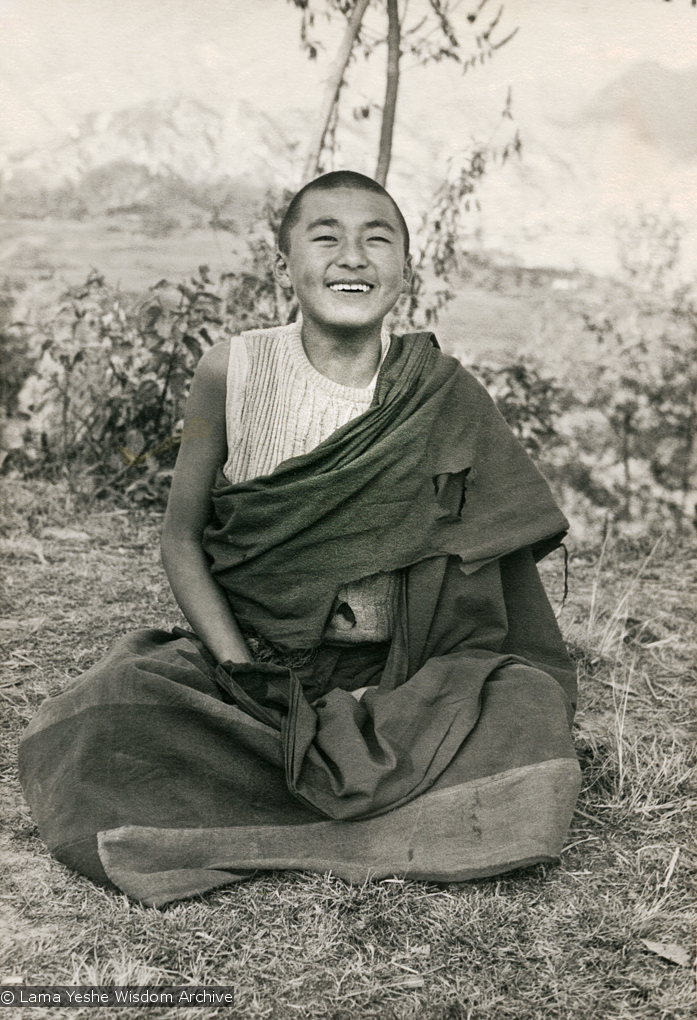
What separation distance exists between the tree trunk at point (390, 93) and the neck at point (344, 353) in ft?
2.73

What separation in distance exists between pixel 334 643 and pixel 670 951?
1141 mm

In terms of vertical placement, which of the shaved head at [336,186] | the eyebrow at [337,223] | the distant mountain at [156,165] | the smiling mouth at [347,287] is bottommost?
the smiling mouth at [347,287]

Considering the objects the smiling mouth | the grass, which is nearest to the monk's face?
the smiling mouth

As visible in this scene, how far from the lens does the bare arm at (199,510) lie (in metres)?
2.65

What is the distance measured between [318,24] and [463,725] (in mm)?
2201

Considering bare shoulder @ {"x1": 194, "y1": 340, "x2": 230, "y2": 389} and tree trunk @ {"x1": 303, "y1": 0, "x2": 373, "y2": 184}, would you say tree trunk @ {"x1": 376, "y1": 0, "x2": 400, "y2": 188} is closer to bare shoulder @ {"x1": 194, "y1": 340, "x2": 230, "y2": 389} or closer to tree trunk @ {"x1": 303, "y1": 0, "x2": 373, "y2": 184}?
tree trunk @ {"x1": 303, "y1": 0, "x2": 373, "y2": 184}

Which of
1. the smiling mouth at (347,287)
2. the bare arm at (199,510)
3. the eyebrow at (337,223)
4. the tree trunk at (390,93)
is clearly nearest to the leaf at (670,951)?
the bare arm at (199,510)

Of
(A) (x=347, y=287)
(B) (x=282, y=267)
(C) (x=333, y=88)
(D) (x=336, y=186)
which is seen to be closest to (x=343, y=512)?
(A) (x=347, y=287)

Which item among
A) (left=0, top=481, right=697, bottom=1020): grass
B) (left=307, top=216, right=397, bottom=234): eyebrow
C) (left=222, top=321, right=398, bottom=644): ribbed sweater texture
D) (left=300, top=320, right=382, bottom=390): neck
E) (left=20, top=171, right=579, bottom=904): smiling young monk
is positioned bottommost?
(left=0, top=481, right=697, bottom=1020): grass

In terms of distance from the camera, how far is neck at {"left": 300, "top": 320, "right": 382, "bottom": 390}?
109 inches

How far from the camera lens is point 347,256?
2619 millimetres

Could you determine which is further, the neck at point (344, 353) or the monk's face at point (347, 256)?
the neck at point (344, 353)

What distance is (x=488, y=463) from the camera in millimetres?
2695

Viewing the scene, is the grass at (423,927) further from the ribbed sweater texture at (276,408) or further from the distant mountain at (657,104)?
the distant mountain at (657,104)
